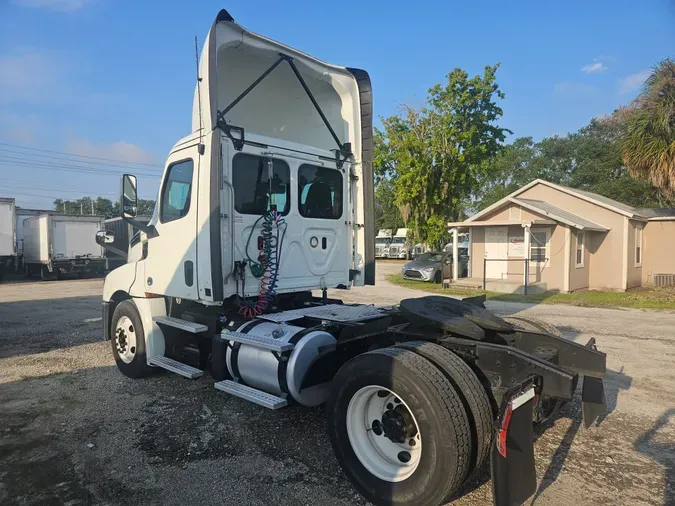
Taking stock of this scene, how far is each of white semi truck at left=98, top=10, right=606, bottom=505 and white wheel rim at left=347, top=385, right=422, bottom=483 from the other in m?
0.01

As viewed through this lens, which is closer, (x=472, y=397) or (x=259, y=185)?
(x=472, y=397)

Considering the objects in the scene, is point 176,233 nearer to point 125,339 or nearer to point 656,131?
point 125,339

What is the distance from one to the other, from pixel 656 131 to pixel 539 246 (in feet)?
17.6

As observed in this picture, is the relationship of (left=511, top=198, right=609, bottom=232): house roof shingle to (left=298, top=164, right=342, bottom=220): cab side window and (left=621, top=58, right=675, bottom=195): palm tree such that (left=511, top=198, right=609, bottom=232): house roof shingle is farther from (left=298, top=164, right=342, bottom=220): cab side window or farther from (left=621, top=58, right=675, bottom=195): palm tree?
(left=298, top=164, right=342, bottom=220): cab side window

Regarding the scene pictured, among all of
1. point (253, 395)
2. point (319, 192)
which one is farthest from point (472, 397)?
point (319, 192)

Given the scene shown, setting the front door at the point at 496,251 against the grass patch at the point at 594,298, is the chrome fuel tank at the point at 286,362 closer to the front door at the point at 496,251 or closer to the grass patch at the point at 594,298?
the grass patch at the point at 594,298

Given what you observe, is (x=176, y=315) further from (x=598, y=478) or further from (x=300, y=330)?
(x=598, y=478)

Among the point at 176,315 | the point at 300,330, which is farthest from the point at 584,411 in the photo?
the point at 176,315

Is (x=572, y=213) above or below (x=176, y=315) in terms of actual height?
above

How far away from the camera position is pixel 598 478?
3.51m

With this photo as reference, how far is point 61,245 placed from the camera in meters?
22.6

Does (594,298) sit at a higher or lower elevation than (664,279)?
lower

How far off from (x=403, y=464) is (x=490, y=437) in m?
0.66

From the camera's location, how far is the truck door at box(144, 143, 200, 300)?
504 centimetres
